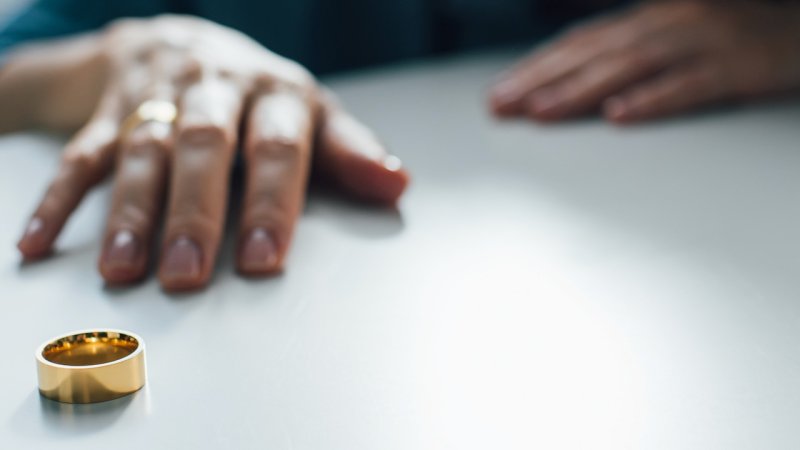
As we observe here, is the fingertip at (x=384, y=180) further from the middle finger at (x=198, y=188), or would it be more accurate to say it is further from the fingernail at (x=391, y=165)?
the middle finger at (x=198, y=188)

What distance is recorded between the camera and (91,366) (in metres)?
0.53

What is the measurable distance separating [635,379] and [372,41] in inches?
42.7

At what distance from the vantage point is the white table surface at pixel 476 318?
51 cm

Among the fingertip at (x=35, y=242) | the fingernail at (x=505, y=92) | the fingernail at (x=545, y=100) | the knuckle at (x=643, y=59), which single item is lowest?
the fingertip at (x=35, y=242)

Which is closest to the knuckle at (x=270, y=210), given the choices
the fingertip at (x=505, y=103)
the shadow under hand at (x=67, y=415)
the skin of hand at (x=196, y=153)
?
the skin of hand at (x=196, y=153)

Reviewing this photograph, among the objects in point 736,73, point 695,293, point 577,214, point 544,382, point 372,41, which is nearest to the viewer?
point 544,382

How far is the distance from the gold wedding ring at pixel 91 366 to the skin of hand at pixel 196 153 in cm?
11

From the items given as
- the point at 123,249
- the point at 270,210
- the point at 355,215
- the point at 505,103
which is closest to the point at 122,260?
the point at 123,249

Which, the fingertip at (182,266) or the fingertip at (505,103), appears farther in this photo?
the fingertip at (505,103)

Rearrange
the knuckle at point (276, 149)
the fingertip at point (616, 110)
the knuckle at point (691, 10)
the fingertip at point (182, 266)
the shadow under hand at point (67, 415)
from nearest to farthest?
the shadow under hand at point (67, 415) < the fingertip at point (182, 266) < the knuckle at point (276, 149) < the fingertip at point (616, 110) < the knuckle at point (691, 10)

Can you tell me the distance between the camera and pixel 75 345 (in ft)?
1.87

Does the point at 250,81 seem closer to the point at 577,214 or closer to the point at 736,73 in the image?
the point at 577,214

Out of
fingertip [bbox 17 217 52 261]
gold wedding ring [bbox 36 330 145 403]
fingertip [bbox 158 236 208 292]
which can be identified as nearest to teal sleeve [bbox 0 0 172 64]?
fingertip [bbox 17 217 52 261]

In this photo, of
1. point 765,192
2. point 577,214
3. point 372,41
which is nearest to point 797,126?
point 765,192
